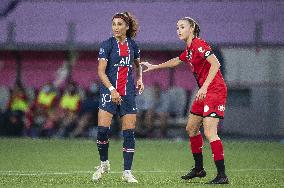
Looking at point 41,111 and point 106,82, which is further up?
point 106,82

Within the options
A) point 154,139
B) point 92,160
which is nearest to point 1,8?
point 154,139

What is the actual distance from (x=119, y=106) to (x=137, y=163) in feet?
13.0

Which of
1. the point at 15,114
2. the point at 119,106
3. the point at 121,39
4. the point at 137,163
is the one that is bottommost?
the point at 137,163

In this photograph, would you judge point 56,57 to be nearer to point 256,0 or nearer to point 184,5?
point 184,5

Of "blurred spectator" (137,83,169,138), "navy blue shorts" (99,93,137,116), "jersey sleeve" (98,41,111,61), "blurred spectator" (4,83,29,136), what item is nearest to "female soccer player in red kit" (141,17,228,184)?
"navy blue shorts" (99,93,137,116)

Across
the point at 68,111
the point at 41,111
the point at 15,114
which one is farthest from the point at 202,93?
the point at 41,111

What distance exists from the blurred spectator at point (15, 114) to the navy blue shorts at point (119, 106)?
13766 millimetres

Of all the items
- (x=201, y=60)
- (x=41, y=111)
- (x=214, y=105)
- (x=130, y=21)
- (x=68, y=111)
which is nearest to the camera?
(x=214, y=105)

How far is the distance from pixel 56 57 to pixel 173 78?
12.5 ft

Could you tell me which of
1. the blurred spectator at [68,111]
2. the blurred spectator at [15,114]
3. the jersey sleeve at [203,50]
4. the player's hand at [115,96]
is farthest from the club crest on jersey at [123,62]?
the blurred spectator at [15,114]

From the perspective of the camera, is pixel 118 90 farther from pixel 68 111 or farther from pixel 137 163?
pixel 68 111

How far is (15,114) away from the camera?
81.2 feet

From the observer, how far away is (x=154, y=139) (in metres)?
23.9

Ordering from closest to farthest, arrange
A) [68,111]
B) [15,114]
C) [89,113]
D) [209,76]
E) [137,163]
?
[209,76]
[137,163]
[89,113]
[15,114]
[68,111]
